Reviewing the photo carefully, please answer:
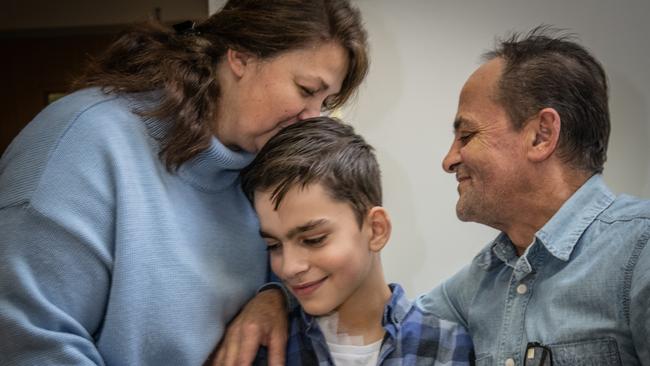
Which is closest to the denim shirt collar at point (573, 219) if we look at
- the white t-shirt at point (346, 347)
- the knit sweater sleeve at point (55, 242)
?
the white t-shirt at point (346, 347)

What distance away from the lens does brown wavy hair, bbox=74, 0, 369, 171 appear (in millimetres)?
1228

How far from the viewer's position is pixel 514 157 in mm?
1324

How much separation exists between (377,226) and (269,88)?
1.10 ft

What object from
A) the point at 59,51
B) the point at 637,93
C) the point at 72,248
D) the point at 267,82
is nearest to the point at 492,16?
the point at 637,93

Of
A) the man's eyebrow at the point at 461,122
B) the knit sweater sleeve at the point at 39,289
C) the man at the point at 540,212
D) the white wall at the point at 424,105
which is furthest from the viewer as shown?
the white wall at the point at 424,105

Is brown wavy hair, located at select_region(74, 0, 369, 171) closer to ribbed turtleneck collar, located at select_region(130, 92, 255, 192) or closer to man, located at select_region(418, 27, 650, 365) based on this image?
ribbed turtleneck collar, located at select_region(130, 92, 255, 192)

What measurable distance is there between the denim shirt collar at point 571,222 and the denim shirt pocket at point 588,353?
0.51 feet

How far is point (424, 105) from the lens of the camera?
234cm

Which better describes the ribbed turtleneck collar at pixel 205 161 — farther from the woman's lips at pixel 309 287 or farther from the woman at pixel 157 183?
the woman's lips at pixel 309 287

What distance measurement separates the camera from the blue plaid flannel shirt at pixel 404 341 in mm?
1265

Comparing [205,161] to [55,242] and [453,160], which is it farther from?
[453,160]

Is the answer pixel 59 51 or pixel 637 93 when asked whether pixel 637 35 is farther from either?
pixel 59 51

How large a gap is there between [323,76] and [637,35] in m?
1.41

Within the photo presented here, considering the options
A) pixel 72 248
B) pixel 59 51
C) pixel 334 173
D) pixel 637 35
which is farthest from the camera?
pixel 59 51
